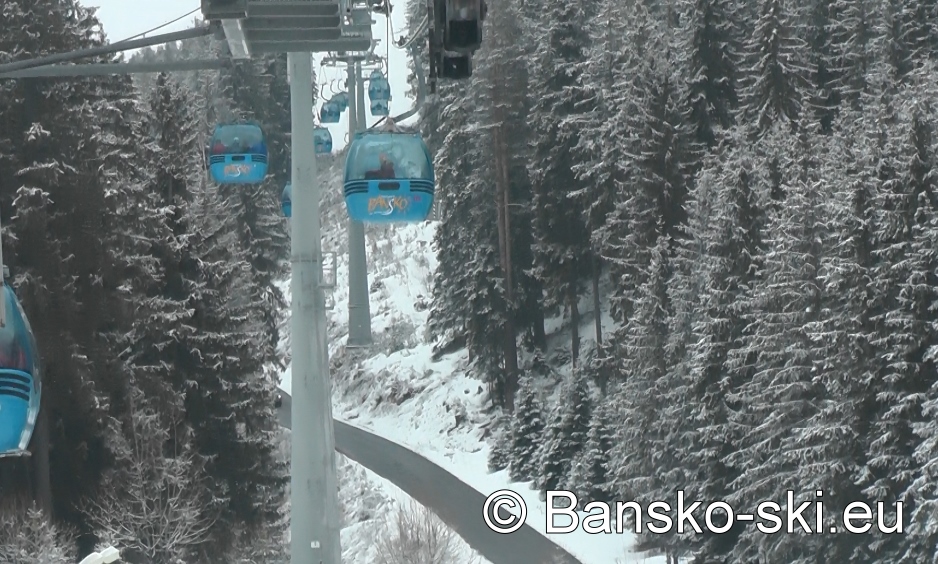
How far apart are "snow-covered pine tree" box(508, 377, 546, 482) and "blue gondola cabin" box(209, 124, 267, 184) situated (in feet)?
65.7

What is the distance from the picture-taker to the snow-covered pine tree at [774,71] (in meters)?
42.3

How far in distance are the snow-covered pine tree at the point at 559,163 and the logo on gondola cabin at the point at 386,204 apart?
1221 inches

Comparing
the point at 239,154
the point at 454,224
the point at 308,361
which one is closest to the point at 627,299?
the point at 454,224

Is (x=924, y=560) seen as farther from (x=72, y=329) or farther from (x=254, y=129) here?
(x=72, y=329)

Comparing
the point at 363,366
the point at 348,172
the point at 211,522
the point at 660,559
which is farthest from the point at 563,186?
the point at 348,172

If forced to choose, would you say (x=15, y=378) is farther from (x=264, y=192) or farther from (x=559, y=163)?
(x=264, y=192)

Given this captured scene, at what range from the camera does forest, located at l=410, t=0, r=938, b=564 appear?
2806 centimetres

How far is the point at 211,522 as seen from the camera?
26984 mm

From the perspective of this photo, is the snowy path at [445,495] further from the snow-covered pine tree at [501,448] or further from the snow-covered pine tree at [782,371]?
the snow-covered pine tree at [782,371]

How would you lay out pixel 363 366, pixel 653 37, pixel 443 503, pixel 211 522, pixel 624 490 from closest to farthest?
pixel 211 522 < pixel 624 490 < pixel 443 503 < pixel 653 37 < pixel 363 366

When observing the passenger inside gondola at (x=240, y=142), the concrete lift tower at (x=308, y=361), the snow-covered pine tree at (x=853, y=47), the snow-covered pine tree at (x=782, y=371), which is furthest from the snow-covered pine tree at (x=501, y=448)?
the concrete lift tower at (x=308, y=361)

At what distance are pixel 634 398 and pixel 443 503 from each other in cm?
768

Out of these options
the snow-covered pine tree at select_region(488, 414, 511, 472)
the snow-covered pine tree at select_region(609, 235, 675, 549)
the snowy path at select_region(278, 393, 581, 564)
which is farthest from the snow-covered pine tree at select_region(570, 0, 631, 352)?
the snow-covered pine tree at select_region(609, 235, 675, 549)

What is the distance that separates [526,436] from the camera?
43.8m
